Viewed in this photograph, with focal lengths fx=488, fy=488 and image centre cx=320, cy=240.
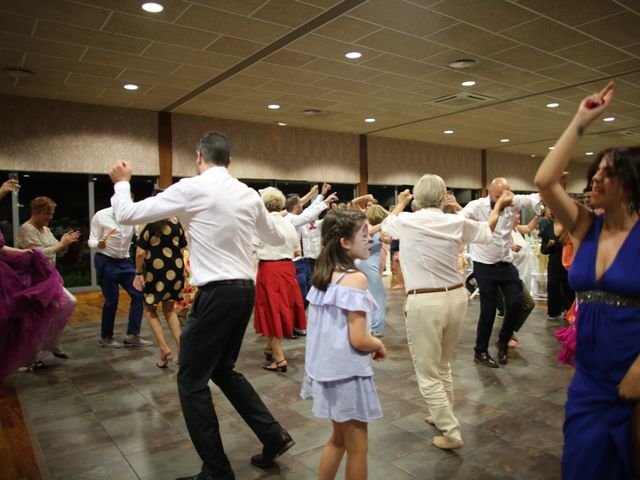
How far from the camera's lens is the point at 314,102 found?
8.55 meters

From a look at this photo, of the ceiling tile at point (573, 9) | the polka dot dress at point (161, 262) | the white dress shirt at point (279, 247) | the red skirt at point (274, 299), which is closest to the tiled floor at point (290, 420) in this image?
the red skirt at point (274, 299)

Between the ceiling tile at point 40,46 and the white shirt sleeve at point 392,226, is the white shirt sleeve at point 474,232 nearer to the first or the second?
the white shirt sleeve at point 392,226

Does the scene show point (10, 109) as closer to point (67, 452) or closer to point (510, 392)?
point (67, 452)

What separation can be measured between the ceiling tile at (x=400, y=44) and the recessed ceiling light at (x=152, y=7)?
218cm

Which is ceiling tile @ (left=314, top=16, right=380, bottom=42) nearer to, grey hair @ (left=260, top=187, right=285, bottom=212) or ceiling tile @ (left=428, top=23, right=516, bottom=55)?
ceiling tile @ (left=428, top=23, right=516, bottom=55)

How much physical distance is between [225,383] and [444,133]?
35.2ft

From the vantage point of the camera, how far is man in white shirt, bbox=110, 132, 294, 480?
88.0 inches

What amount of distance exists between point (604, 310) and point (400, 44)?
4898 mm

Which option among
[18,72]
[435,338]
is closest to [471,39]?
[435,338]

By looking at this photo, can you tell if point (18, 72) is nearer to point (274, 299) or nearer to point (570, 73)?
point (274, 299)

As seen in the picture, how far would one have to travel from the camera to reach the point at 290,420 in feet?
10.3

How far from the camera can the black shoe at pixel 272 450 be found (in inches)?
98.2

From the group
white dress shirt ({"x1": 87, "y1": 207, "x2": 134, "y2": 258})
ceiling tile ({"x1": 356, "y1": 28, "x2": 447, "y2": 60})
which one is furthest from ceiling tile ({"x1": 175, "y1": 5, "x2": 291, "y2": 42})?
white dress shirt ({"x1": 87, "y1": 207, "x2": 134, "y2": 258})

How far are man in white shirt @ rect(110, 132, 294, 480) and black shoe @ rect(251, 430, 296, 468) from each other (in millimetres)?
270
